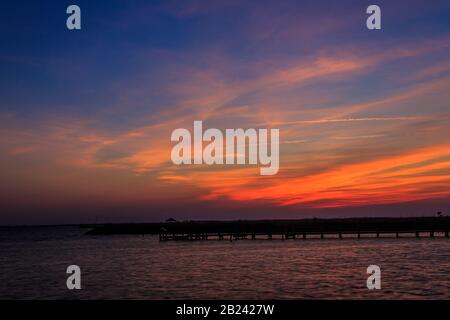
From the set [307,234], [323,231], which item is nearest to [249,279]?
[323,231]

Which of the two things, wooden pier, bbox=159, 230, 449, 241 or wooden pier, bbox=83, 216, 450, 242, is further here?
wooden pier, bbox=83, 216, 450, 242

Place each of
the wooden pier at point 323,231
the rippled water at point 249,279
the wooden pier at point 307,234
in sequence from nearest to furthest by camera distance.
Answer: the rippled water at point 249,279 → the wooden pier at point 307,234 → the wooden pier at point 323,231

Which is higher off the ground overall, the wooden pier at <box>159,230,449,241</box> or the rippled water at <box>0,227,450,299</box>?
the rippled water at <box>0,227,450,299</box>

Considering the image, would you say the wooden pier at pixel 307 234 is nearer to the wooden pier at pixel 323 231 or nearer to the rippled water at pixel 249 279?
the wooden pier at pixel 323 231

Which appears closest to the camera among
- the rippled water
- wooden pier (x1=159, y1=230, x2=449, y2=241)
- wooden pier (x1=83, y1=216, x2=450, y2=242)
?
the rippled water

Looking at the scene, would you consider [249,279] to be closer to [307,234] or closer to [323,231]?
[323,231]

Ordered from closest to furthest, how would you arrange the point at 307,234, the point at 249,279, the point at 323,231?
the point at 249,279 → the point at 323,231 → the point at 307,234

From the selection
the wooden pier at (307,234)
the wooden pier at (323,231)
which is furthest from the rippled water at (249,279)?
the wooden pier at (323,231)

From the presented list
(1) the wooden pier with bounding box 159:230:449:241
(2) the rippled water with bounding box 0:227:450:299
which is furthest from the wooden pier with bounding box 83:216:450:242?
(2) the rippled water with bounding box 0:227:450:299

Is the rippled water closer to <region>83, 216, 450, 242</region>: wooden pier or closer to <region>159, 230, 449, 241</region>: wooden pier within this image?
<region>159, 230, 449, 241</region>: wooden pier

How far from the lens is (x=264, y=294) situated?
100 ft
